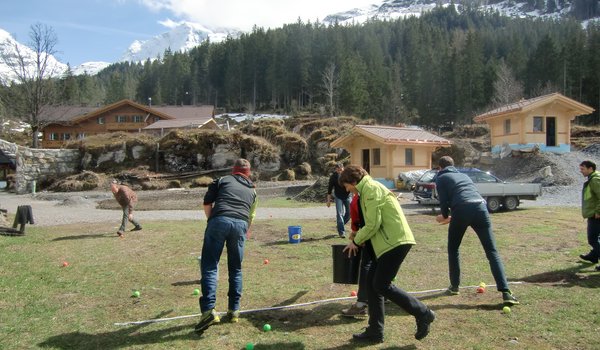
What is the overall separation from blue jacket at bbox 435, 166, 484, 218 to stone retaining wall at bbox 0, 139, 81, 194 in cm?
3538

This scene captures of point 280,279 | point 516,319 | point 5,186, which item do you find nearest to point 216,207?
point 280,279

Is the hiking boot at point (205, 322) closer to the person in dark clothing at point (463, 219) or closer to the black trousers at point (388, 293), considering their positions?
the black trousers at point (388, 293)

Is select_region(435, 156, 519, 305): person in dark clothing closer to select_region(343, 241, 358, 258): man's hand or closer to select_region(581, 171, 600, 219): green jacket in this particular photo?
select_region(343, 241, 358, 258): man's hand

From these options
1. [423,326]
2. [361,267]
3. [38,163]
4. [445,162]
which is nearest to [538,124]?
[445,162]

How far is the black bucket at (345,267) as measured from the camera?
5355mm

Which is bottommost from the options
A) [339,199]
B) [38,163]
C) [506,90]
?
[339,199]

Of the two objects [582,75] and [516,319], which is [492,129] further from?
[582,75]

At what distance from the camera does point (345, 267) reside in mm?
5438

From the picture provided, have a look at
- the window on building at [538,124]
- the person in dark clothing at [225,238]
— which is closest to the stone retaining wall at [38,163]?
the person in dark clothing at [225,238]

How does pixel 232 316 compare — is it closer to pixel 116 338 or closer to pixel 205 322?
pixel 205 322

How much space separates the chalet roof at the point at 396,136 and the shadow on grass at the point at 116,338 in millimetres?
24024

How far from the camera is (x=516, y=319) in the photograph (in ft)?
16.4

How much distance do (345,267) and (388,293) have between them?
1.11 meters

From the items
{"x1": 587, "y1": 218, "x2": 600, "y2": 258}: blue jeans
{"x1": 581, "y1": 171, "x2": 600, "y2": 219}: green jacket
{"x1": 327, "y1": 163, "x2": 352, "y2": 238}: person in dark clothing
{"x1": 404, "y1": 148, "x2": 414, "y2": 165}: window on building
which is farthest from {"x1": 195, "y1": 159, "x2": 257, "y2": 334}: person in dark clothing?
{"x1": 404, "y1": 148, "x2": 414, "y2": 165}: window on building
